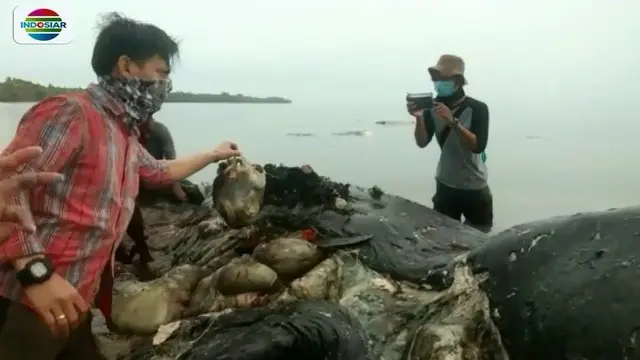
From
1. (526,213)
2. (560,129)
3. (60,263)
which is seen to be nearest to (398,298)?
(60,263)

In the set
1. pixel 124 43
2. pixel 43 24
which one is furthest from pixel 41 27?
pixel 124 43

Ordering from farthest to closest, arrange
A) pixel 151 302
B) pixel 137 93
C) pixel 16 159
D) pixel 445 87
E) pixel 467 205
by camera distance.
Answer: pixel 467 205
pixel 445 87
pixel 151 302
pixel 137 93
pixel 16 159

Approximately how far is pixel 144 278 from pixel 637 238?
151 centimetres

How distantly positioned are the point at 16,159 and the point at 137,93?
37cm

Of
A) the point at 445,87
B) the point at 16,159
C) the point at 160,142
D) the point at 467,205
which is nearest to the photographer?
the point at 16,159

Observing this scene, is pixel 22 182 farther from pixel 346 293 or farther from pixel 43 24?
pixel 346 293

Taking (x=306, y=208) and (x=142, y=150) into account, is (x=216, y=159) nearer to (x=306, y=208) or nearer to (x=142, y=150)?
(x=142, y=150)

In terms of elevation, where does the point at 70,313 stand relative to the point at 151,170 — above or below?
below

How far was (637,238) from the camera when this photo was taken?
1.54 m

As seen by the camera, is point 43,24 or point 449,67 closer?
point 43,24

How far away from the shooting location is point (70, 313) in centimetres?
134

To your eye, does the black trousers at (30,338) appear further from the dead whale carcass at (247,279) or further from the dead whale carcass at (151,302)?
the dead whale carcass at (247,279)

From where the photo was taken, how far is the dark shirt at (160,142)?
1.97m

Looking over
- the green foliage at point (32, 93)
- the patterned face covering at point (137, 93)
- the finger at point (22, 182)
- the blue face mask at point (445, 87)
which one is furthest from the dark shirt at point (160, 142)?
the blue face mask at point (445, 87)
